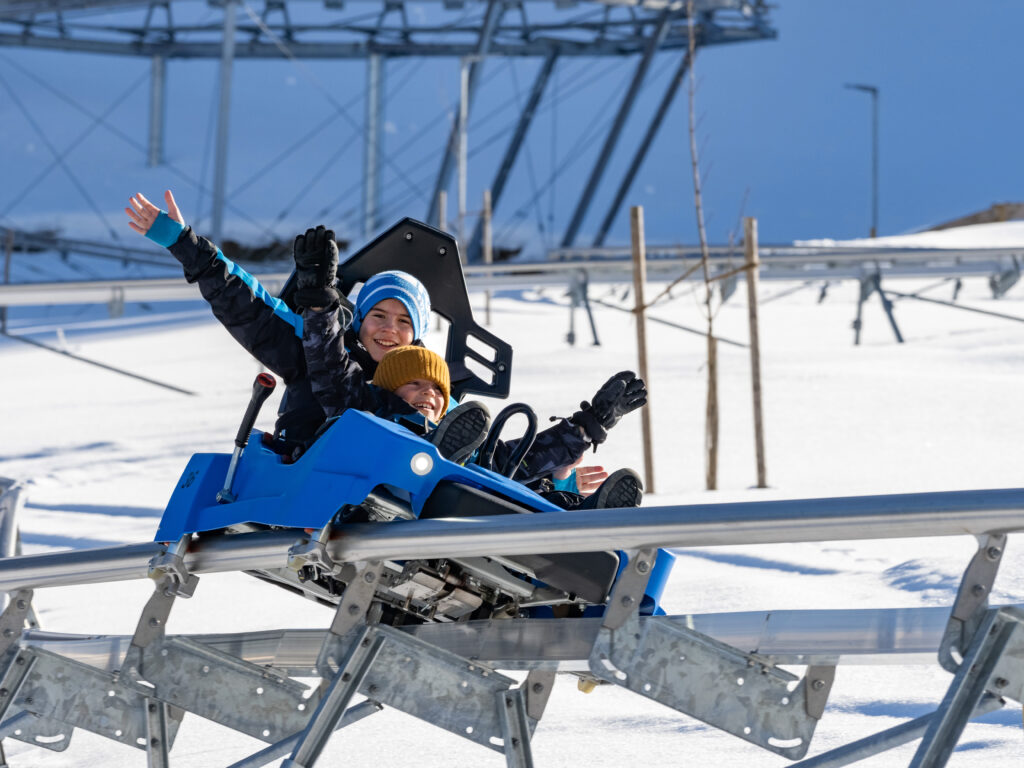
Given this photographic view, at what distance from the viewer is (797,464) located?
8375mm

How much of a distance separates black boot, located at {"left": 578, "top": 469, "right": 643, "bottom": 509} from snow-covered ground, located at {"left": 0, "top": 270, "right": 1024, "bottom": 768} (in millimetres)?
780

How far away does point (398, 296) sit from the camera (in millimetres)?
3633

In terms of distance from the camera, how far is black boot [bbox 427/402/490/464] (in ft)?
8.88

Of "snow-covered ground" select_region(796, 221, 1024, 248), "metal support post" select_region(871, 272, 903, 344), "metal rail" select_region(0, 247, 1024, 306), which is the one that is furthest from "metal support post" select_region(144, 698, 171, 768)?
"snow-covered ground" select_region(796, 221, 1024, 248)

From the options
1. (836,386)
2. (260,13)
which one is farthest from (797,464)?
(260,13)

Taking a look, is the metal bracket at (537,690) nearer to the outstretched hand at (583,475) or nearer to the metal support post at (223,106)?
the outstretched hand at (583,475)

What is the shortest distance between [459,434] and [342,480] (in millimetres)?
278

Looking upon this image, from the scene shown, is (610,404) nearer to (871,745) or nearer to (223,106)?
(871,745)

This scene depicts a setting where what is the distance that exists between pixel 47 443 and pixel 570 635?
9.17 m

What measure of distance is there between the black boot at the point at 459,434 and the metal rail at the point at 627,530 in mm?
252

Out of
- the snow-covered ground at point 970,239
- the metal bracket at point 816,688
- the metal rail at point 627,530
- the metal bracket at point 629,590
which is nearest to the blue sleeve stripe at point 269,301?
Answer: the metal rail at point 627,530

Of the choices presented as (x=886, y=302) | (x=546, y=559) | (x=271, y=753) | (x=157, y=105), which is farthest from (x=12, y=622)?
(x=157, y=105)

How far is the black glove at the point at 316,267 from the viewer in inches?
115

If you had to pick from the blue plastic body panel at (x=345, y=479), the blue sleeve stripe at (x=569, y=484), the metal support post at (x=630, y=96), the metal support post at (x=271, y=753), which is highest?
the metal support post at (x=630, y=96)
